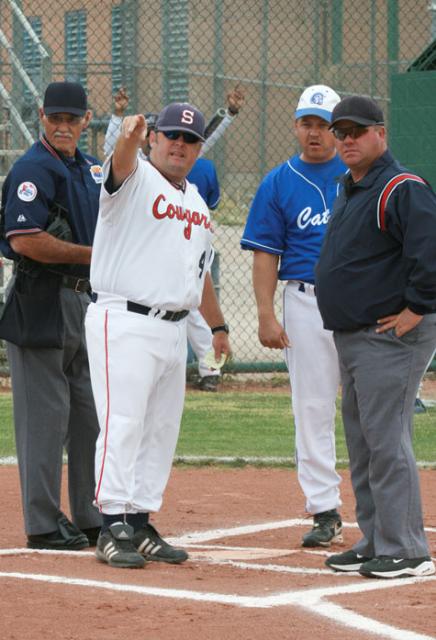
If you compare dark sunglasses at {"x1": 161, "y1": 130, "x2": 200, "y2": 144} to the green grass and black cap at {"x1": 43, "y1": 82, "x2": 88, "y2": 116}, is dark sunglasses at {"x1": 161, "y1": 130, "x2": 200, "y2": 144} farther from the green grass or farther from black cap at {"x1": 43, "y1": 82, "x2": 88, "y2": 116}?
the green grass

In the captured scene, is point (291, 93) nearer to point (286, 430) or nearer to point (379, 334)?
point (286, 430)

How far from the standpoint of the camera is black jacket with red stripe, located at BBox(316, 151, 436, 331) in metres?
5.02

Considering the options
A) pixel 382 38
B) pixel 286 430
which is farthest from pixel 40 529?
pixel 382 38

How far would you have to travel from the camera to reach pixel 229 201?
20.5m

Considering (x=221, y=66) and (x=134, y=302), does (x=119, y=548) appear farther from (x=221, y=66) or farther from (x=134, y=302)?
(x=221, y=66)

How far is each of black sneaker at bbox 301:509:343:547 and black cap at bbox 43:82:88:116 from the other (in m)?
2.17

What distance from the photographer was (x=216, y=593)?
4.83 m

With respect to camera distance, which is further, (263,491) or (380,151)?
(263,491)

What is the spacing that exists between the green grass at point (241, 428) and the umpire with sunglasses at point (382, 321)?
3.39 meters

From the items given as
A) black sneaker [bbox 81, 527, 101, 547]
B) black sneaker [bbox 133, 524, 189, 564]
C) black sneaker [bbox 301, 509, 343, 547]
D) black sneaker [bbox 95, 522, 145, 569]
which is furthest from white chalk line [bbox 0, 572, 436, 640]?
black sneaker [bbox 81, 527, 101, 547]

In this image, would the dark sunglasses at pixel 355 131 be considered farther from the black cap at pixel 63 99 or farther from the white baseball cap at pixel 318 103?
the black cap at pixel 63 99

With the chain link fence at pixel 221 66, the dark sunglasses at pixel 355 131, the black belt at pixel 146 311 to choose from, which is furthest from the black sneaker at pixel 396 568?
the chain link fence at pixel 221 66

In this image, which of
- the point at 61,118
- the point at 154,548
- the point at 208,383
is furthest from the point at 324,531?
the point at 208,383

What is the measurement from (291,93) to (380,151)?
16923mm
